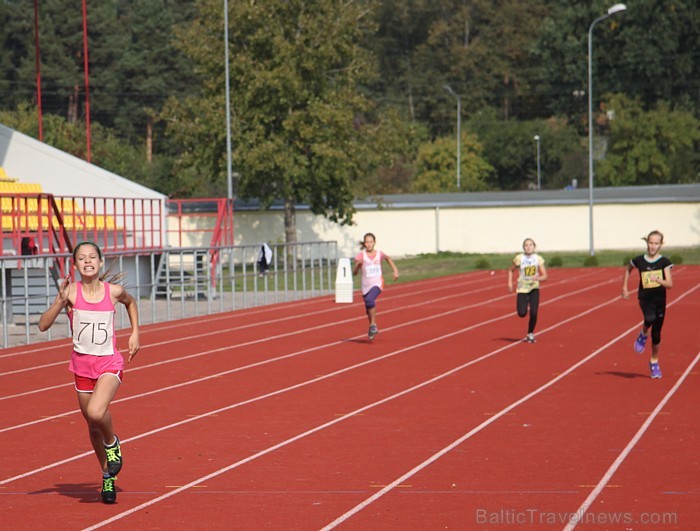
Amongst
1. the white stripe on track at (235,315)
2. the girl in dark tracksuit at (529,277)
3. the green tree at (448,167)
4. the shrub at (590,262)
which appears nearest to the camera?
the girl in dark tracksuit at (529,277)

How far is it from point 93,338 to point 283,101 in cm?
3912

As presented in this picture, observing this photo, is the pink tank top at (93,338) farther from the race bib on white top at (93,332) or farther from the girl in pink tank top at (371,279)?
the girl in pink tank top at (371,279)

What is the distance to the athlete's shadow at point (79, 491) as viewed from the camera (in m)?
8.54

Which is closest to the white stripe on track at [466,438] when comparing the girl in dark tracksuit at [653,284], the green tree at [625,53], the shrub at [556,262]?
the girl in dark tracksuit at [653,284]

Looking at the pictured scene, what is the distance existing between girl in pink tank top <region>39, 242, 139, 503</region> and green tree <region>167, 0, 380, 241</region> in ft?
126

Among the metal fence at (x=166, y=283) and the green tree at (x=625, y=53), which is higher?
the green tree at (x=625, y=53)

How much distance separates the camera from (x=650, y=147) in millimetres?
75812

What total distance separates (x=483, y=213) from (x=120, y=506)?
49454 millimetres

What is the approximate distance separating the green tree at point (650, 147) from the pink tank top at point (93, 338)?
227 feet

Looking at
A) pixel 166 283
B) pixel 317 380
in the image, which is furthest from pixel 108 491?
pixel 166 283

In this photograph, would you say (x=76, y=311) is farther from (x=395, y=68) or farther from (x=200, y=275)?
(x=395, y=68)

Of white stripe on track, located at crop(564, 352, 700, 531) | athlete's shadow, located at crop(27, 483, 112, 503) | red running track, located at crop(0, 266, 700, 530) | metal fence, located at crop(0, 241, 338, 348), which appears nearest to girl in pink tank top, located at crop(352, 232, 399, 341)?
red running track, located at crop(0, 266, 700, 530)

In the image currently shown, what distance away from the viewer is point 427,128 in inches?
3610

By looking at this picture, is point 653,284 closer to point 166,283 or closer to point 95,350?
point 95,350
